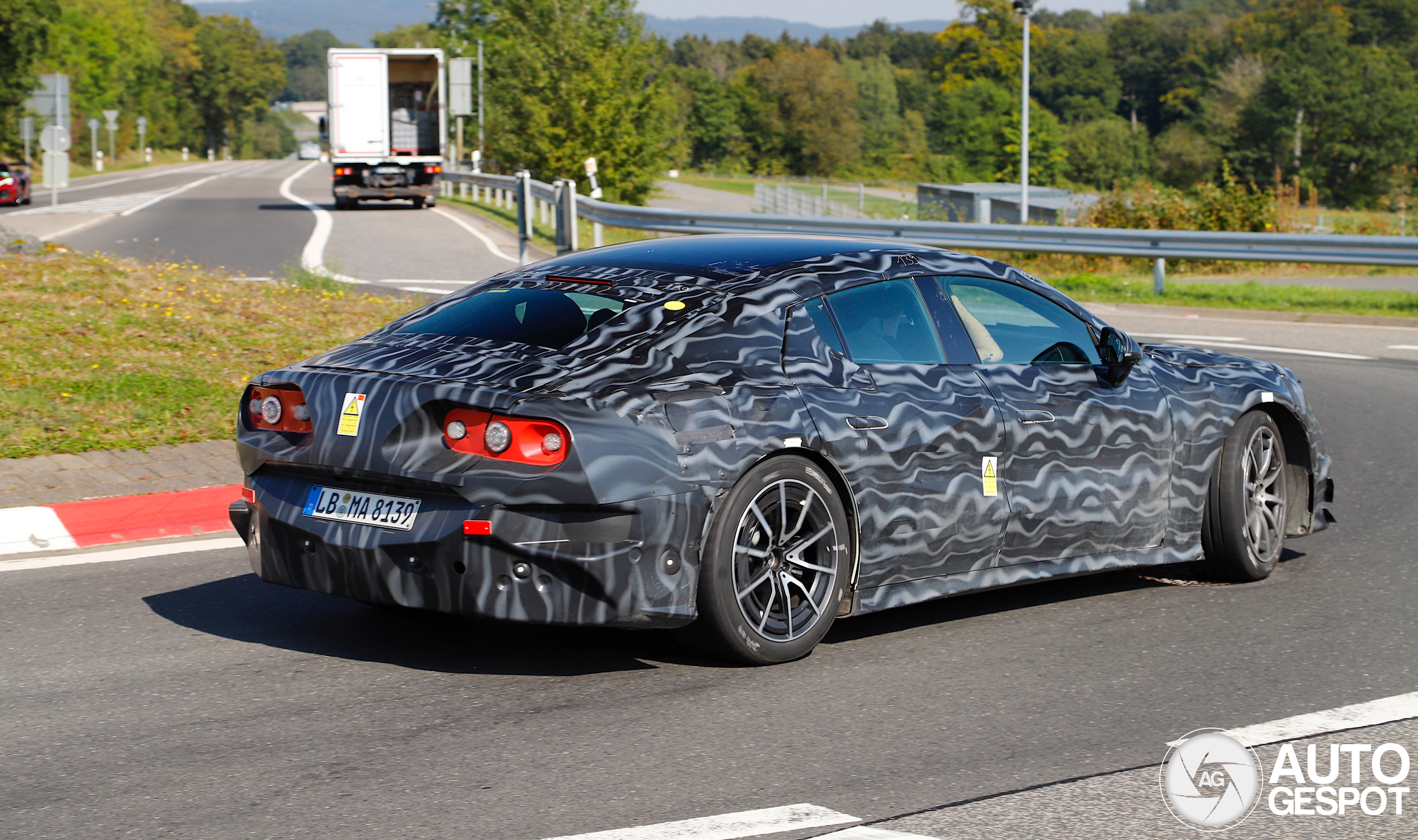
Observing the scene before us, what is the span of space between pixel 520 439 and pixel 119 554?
303cm

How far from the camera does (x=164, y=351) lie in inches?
416

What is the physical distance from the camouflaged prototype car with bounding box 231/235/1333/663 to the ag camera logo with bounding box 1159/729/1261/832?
1.31m

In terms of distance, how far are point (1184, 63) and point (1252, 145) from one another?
6742cm

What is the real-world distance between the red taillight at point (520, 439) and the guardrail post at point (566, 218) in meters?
14.3

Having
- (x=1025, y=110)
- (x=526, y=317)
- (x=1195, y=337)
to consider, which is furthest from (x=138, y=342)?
(x=1025, y=110)

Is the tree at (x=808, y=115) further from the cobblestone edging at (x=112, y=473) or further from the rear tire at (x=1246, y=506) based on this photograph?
the rear tire at (x=1246, y=506)

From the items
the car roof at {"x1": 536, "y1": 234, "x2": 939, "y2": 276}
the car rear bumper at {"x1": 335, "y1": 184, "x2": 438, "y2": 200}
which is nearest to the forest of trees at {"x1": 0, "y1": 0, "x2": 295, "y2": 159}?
the car rear bumper at {"x1": 335, "y1": 184, "x2": 438, "y2": 200}

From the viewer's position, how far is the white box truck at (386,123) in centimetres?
3738

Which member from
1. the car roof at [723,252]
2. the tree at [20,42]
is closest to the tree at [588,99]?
the car roof at [723,252]

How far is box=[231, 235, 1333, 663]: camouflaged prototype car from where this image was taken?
465cm

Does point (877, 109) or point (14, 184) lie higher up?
point (877, 109)

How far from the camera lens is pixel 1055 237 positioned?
21219 millimetres

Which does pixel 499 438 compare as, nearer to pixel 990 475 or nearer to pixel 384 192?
pixel 990 475

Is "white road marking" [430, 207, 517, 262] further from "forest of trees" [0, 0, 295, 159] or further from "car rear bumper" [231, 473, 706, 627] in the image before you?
"forest of trees" [0, 0, 295, 159]
